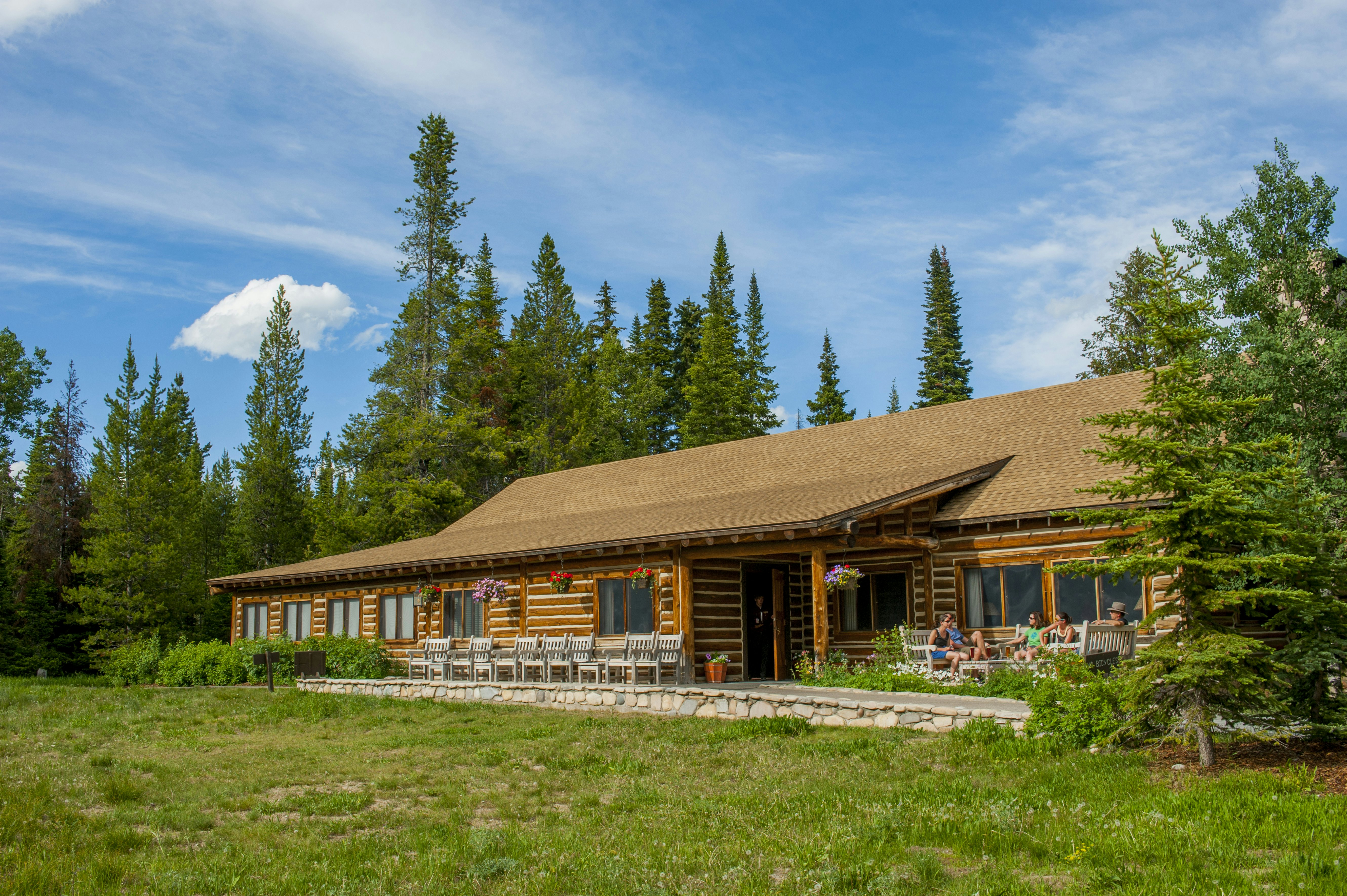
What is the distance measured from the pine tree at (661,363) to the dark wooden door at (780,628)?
30.4m

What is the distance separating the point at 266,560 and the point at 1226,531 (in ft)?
148

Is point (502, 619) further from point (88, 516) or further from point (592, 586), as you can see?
point (88, 516)

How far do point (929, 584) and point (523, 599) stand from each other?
9085 mm

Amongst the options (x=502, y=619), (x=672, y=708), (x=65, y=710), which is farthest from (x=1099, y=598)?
(x=65, y=710)

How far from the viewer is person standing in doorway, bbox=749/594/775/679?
20844mm

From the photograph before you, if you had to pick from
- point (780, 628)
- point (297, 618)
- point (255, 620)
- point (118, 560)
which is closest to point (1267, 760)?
point (780, 628)

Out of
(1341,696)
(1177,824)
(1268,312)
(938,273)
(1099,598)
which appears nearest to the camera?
(1177,824)

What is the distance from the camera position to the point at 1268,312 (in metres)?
15.5

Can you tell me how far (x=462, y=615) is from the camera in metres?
24.5

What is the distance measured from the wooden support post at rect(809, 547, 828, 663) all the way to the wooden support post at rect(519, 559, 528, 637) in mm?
7849

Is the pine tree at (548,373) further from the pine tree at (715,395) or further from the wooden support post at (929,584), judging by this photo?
the wooden support post at (929,584)

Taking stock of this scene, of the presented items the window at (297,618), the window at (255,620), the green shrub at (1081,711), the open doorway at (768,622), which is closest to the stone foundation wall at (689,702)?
the green shrub at (1081,711)

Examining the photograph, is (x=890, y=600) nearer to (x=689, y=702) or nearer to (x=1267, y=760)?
(x=689, y=702)

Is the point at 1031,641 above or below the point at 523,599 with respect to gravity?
below
